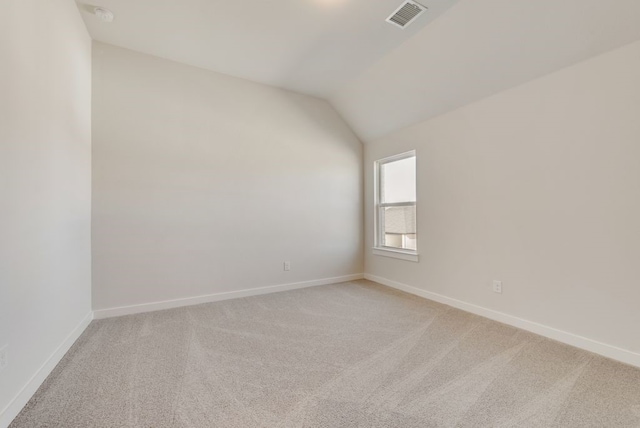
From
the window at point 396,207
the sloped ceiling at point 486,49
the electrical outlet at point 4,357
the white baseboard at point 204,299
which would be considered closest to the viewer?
the electrical outlet at point 4,357

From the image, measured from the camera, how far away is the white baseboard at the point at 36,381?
133 cm

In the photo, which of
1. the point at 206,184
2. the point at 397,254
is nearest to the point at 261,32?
the point at 206,184

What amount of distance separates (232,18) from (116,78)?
1417 millimetres

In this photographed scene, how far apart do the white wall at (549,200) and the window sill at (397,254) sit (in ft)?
0.81

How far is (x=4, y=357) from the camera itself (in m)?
1.31

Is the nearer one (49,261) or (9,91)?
(9,91)

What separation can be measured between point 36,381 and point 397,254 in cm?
351

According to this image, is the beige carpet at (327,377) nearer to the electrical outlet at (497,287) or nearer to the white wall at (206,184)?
the electrical outlet at (497,287)

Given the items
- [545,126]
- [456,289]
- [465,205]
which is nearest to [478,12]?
[545,126]

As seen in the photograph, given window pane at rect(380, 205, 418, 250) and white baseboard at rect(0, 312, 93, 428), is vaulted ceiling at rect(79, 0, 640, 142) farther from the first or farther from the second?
white baseboard at rect(0, 312, 93, 428)

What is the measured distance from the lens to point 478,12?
2.14m

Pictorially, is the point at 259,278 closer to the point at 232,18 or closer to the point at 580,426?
the point at 232,18

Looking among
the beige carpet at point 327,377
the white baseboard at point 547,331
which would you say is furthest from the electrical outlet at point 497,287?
the beige carpet at point 327,377

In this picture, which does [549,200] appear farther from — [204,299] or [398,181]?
[204,299]
